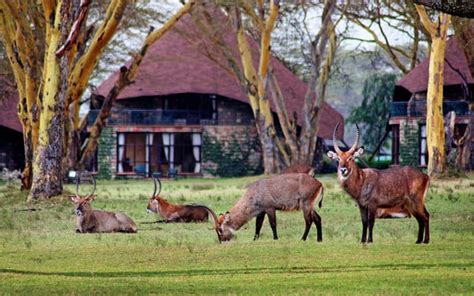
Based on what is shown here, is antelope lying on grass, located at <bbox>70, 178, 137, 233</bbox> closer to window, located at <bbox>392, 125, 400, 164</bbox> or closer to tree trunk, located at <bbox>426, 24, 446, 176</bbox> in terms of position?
tree trunk, located at <bbox>426, 24, 446, 176</bbox>

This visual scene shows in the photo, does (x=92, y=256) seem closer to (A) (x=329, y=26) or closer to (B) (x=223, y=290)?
(B) (x=223, y=290)

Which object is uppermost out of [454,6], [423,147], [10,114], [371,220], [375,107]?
[375,107]

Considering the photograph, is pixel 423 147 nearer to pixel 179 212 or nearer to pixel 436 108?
pixel 436 108

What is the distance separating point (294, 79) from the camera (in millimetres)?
68938

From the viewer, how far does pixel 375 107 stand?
83188 millimetres

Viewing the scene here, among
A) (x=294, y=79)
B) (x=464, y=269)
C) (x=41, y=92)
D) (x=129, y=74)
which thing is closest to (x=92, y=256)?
(x=464, y=269)

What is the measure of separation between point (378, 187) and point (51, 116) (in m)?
13.1

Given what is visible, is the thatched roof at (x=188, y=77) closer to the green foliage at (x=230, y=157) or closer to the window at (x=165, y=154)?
the window at (x=165, y=154)

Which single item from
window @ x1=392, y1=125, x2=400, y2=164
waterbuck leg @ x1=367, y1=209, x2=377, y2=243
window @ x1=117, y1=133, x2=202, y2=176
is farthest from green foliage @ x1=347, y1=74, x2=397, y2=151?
waterbuck leg @ x1=367, y1=209, x2=377, y2=243

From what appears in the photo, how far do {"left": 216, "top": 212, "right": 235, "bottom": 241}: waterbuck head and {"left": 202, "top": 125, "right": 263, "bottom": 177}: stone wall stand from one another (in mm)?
43547

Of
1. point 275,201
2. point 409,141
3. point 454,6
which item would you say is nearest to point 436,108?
point 409,141

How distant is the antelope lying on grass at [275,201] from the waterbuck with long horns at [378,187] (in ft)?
3.08

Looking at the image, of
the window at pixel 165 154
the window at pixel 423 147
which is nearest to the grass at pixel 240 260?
the window at pixel 423 147

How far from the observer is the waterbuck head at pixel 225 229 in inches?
773
